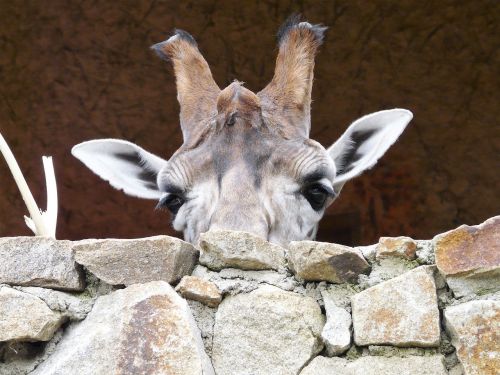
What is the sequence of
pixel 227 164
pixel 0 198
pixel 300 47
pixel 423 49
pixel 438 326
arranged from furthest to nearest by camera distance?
pixel 0 198 < pixel 423 49 < pixel 300 47 < pixel 227 164 < pixel 438 326

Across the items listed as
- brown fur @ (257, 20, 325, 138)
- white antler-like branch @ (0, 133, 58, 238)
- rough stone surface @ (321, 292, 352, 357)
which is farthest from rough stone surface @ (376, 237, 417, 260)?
brown fur @ (257, 20, 325, 138)

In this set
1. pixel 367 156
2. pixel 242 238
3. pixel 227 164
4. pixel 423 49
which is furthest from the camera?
pixel 423 49

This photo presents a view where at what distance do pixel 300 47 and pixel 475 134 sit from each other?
2.98m

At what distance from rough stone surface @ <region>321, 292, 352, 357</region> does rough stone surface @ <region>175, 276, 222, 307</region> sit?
28 cm

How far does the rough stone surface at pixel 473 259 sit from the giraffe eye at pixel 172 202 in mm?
2006

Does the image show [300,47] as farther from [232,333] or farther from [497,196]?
[497,196]

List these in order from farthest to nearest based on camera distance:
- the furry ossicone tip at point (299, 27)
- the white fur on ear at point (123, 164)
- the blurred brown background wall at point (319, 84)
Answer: the blurred brown background wall at point (319, 84)
the furry ossicone tip at point (299, 27)
the white fur on ear at point (123, 164)

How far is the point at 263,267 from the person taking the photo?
2.29 metres

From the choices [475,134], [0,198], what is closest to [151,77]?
[0,198]

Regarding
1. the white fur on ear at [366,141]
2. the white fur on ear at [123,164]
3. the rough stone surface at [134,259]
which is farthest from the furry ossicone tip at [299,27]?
the rough stone surface at [134,259]

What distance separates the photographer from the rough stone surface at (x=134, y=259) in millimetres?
2252

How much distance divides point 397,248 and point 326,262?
188 millimetres

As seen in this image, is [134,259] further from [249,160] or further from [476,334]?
Answer: [249,160]

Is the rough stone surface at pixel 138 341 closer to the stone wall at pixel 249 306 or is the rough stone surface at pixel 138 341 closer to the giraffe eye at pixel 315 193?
the stone wall at pixel 249 306
